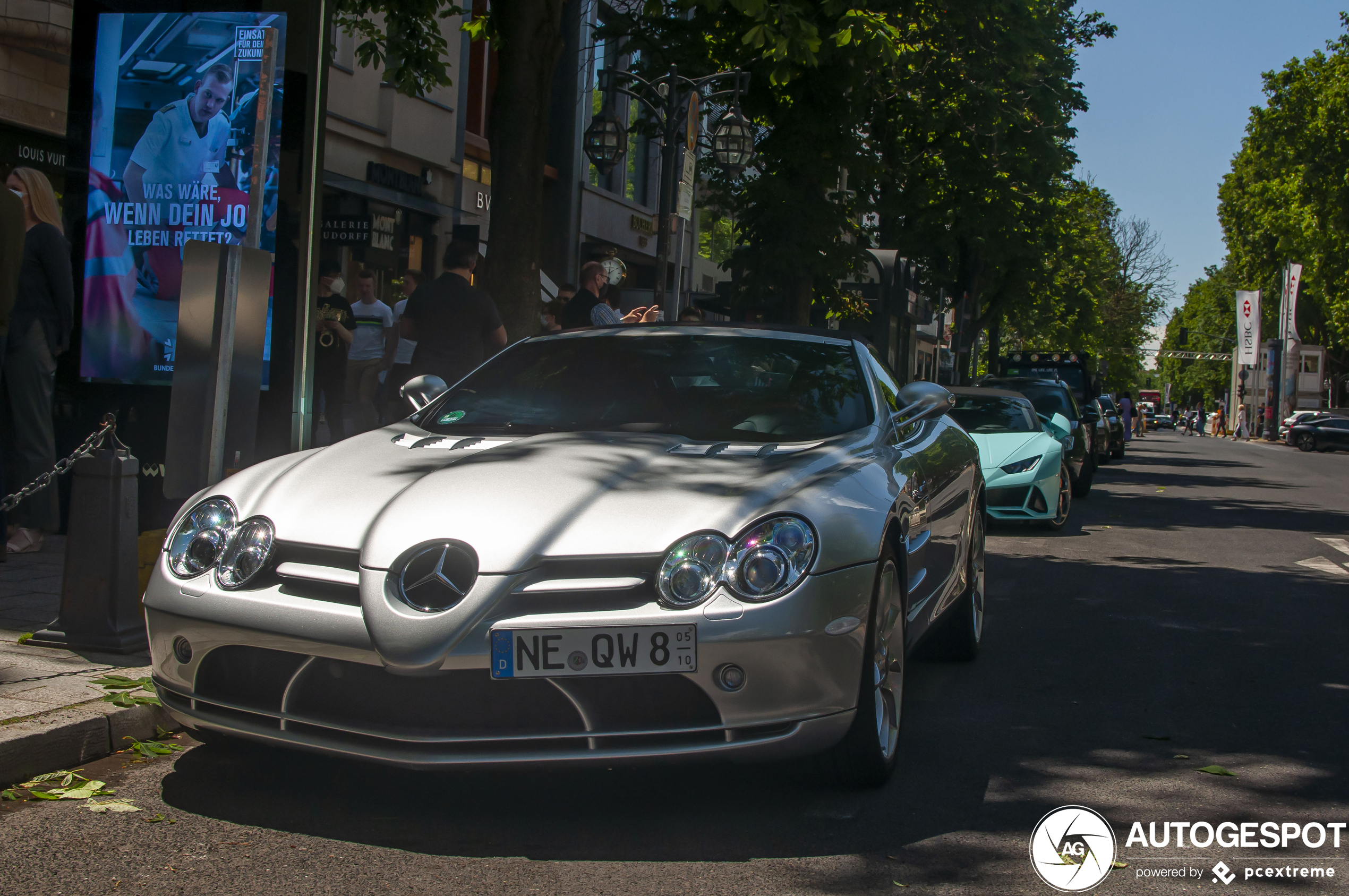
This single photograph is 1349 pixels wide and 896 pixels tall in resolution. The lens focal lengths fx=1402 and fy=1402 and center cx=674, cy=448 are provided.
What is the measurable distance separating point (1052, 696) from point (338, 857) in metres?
3.26

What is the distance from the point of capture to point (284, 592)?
12.4 feet

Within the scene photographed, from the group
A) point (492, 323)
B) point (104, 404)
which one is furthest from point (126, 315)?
point (492, 323)

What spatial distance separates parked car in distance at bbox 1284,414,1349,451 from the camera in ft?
185

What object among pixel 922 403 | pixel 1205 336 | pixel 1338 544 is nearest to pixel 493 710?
pixel 922 403

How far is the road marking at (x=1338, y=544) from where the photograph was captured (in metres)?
12.4

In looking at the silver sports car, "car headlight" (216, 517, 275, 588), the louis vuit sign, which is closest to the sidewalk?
the silver sports car

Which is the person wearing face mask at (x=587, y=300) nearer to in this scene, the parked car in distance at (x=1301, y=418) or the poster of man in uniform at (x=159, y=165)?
the poster of man in uniform at (x=159, y=165)

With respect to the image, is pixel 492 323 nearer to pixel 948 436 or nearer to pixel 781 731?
pixel 948 436

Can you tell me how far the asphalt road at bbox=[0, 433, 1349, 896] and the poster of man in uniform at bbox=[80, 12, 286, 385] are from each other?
13.7 ft

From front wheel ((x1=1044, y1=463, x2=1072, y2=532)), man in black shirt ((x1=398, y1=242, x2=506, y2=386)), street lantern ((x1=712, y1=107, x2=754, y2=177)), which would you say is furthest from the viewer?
street lantern ((x1=712, y1=107, x2=754, y2=177))

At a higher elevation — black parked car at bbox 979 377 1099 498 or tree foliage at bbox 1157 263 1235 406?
tree foliage at bbox 1157 263 1235 406

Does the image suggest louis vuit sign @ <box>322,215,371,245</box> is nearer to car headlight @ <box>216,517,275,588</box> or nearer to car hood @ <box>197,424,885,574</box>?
car hood @ <box>197,424,885,574</box>

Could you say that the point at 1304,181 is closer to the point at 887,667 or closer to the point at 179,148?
the point at 179,148

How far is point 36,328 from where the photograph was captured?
7.84 metres
